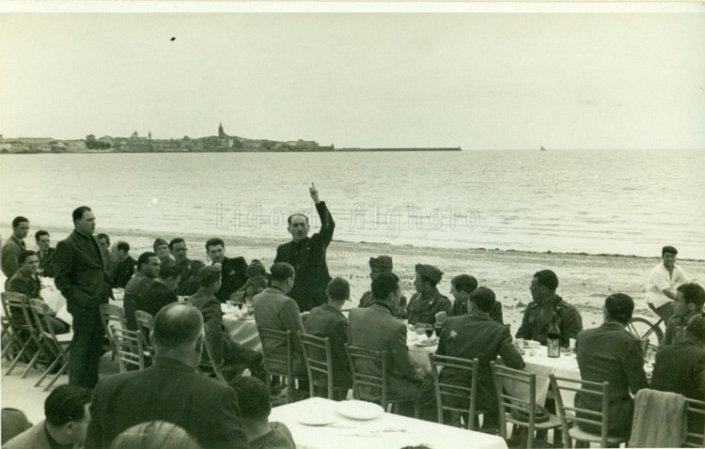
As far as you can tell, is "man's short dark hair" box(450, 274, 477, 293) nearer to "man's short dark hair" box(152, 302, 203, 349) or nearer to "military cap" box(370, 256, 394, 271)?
"military cap" box(370, 256, 394, 271)

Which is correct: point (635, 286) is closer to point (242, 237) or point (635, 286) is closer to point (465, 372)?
point (242, 237)

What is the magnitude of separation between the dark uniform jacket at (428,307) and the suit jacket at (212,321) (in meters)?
1.74

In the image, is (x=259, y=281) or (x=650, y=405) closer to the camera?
(x=650, y=405)

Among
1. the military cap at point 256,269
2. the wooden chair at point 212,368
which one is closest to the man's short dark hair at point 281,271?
the wooden chair at point 212,368

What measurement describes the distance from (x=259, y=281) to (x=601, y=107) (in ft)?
107

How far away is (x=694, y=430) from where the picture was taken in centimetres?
417

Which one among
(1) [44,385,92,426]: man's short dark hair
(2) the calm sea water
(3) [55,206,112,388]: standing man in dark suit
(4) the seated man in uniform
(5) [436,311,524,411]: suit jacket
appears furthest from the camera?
(2) the calm sea water

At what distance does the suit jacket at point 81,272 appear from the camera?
240 inches

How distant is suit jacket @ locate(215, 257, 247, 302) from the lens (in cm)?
816

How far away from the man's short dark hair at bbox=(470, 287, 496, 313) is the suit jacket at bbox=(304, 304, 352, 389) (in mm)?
1068

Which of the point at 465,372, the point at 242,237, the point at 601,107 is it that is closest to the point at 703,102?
the point at 465,372

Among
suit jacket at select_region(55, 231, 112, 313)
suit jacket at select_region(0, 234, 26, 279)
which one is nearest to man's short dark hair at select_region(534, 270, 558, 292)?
suit jacket at select_region(55, 231, 112, 313)

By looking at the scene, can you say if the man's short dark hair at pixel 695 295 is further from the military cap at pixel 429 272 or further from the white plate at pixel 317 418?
the white plate at pixel 317 418

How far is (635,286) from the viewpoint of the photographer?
23.2 meters
